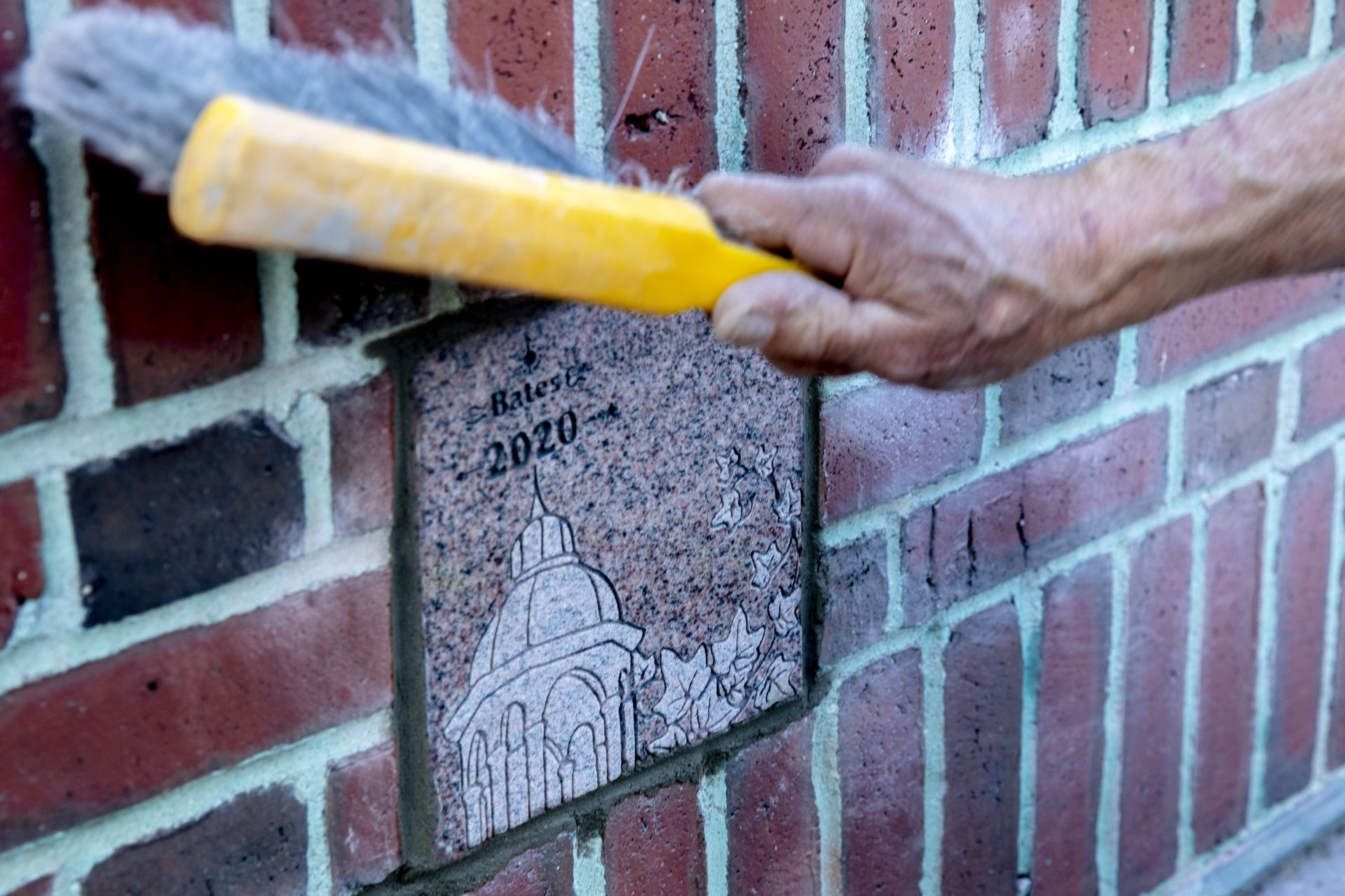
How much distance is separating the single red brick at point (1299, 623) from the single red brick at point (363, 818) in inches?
37.5

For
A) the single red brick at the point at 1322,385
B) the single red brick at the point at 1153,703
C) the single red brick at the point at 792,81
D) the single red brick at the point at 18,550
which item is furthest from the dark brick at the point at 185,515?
the single red brick at the point at 1322,385

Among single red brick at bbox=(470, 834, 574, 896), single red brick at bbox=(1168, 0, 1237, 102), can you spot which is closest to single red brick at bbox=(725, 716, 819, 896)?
single red brick at bbox=(470, 834, 574, 896)

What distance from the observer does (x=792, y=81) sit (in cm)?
90

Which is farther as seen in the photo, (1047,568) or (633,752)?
(1047,568)

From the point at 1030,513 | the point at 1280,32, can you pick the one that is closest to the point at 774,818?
the point at 1030,513

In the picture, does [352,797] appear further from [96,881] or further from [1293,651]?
[1293,651]

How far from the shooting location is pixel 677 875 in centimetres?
97

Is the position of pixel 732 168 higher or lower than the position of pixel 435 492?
higher

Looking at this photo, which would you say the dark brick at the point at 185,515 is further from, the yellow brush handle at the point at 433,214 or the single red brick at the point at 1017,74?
the single red brick at the point at 1017,74

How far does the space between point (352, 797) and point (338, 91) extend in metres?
0.40

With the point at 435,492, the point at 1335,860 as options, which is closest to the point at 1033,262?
the point at 435,492

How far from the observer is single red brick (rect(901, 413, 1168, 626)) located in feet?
3.56

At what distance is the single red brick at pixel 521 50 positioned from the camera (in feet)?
2.44

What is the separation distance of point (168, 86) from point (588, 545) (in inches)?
15.6
